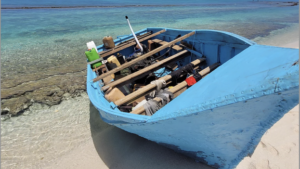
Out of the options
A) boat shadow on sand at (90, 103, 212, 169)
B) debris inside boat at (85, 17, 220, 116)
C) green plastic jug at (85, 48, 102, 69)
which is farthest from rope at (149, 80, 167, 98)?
green plastic jug at (85, 48, 102, 69)

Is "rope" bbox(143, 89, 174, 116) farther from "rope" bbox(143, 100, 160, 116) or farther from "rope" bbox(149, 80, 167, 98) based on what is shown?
"rope" bbox(149, 80, 167, 98)

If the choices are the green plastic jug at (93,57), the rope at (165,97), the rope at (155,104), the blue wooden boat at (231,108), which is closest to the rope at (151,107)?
the rope at (155,104)

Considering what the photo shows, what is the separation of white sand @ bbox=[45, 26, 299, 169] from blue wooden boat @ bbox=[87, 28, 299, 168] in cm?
54

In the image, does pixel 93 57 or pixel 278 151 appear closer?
pixel 278 151

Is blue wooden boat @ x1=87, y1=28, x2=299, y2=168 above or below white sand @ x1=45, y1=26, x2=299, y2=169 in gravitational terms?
above

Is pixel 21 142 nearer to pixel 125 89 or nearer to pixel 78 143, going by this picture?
pixel 78 143

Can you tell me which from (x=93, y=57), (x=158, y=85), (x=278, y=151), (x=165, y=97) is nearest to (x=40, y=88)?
(x=93, y=57)

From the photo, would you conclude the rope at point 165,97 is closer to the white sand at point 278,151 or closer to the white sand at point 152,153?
the white sand at point 152,153

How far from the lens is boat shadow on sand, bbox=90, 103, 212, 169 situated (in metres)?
3.03

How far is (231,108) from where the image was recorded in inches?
54.9

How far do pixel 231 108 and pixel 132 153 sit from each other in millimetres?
2552

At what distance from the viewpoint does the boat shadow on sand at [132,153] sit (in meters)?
3.03

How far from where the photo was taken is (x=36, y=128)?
4.54m

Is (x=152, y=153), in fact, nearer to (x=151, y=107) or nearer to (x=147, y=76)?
(x=151, y=107)
